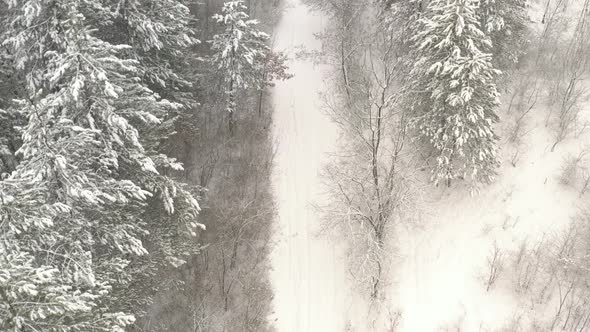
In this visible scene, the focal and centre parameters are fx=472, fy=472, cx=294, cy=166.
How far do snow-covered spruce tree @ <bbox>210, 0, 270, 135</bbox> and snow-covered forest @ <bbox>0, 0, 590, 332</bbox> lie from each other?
0.11m

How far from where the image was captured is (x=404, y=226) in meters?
21.3

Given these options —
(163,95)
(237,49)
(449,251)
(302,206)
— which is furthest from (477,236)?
(163,95)

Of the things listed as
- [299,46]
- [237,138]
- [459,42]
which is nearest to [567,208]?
[459,42]

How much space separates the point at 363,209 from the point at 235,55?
9.61m

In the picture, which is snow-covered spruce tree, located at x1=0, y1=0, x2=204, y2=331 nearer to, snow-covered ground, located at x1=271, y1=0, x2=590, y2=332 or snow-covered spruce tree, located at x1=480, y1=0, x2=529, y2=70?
snow-covered ground, located at x1=271, y1=0, x2=590, y2=332

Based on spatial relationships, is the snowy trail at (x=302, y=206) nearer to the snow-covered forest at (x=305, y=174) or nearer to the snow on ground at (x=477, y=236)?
the snow-covered forest at (x=305, y=174)

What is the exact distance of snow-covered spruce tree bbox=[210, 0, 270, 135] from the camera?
72.1 ft

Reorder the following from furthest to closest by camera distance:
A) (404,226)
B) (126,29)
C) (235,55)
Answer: (235,55), (404,226), (126,29)

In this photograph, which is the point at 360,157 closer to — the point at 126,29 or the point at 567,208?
the point at 567,208

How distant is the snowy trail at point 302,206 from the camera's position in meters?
20.3

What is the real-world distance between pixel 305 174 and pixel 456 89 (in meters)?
9.12

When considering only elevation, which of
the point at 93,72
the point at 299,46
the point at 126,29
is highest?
the point at 299,46

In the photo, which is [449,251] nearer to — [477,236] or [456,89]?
[477,236]

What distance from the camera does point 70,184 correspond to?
38.2 feet
